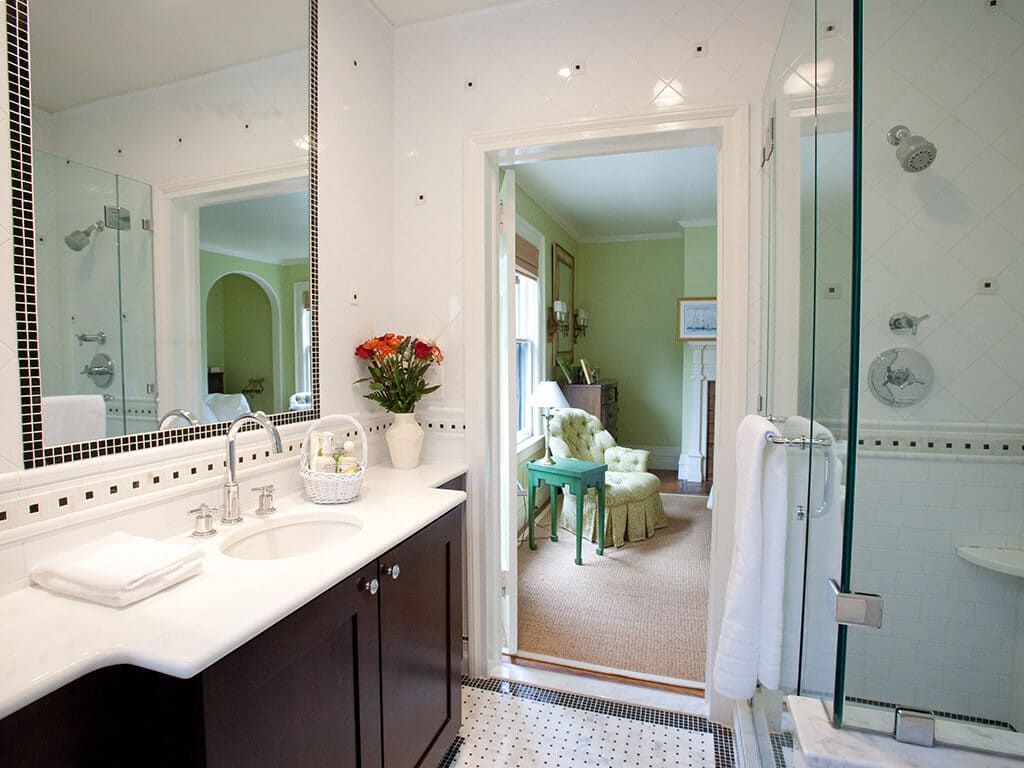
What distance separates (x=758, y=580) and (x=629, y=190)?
12.7ft

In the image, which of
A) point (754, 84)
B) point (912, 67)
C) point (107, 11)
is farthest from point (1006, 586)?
point (107, 11)

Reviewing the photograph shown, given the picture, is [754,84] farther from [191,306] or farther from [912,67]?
[191,306]

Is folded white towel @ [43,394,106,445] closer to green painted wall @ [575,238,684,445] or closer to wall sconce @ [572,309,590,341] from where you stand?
wall sconce @ [572,309,590,341]

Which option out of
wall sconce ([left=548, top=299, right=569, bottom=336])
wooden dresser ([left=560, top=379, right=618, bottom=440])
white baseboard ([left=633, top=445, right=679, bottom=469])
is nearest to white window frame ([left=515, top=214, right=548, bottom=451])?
wall sconce ([left=548, top=299, right=569, bottom=336])

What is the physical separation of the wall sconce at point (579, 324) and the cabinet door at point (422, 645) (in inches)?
179

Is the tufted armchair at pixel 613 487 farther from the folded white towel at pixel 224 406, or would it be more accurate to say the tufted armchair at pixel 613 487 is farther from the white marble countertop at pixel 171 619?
the white marble countertop at pixel 171 619

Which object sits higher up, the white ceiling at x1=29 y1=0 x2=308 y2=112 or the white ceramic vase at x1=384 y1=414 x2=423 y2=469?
the white ceiling at x1=29 y1=0 x2=308 y2=112

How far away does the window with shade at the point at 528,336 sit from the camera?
454 centimetres

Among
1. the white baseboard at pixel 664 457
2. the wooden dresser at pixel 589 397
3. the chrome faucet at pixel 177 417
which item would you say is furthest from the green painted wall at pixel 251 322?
the white baseboard at pixel 664 457

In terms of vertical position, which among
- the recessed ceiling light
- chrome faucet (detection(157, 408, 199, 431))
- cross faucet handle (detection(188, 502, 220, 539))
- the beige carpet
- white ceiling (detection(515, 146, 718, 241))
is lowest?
the beige carpet

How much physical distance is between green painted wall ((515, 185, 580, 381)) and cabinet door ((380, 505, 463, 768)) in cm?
318

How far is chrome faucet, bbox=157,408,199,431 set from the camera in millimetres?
1344

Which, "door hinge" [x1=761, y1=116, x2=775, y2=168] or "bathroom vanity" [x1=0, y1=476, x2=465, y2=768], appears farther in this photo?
"door hinge" [x1=761, y1=116, x2=775, y2=168]

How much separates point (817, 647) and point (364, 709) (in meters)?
0.99
